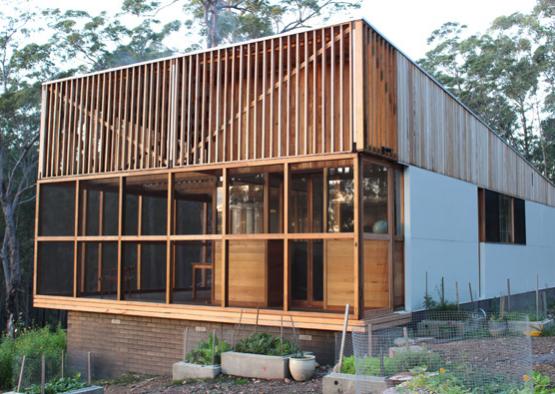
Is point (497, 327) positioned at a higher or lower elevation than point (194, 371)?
higher

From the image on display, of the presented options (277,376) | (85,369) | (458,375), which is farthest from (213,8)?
(458,375)

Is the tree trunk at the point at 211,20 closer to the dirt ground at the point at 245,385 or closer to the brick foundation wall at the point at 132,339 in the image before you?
the brick foundation wall at the point at 132,339

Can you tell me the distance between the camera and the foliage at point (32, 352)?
10395 millimetres

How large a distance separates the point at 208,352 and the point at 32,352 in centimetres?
537

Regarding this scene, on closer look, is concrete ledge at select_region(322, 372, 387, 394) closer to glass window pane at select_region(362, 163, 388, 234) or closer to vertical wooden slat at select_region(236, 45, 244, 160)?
glass window pane at select_region(362, 163, 388, 234)

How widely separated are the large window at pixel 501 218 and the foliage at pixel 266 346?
20.1 ft

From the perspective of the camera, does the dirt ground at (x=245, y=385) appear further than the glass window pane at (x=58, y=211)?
No

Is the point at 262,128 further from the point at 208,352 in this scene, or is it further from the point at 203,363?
the point at 203,363

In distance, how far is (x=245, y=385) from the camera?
294 inches

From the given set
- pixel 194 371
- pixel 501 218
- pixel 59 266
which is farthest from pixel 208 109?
pixel 59 266

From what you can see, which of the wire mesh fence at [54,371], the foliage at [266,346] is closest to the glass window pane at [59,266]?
the wire mesh fence at [54,371]

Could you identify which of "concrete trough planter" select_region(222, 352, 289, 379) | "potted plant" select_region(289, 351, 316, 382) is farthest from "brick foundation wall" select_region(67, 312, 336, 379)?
"potted plant" select_region(289, 351, 316, 382)

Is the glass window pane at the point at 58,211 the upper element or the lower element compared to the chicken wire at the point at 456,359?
upper

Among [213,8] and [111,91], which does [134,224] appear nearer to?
[213,8]
